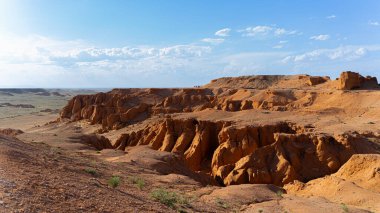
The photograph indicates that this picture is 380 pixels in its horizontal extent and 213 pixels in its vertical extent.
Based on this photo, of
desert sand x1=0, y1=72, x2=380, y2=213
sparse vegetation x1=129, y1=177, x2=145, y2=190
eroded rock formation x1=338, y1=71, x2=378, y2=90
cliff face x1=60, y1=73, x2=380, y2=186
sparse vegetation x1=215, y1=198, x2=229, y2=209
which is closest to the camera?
desert sand x1=0, y1=72, x2=380, y2=213

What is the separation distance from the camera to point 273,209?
513 inches

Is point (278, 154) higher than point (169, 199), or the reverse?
point (169, 199)

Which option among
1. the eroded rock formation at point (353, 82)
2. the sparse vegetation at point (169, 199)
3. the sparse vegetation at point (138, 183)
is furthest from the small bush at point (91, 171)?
the eroded rock formation at point (353, 82)

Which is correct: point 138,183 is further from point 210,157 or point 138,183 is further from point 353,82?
point 353,82

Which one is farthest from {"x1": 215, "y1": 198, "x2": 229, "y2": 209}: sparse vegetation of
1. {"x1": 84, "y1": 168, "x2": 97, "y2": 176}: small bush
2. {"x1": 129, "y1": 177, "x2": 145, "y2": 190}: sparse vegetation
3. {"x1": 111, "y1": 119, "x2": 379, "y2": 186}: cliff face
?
{"x1": 111, "y1": 119, "x2": 379, "y2": 186}: cliff face

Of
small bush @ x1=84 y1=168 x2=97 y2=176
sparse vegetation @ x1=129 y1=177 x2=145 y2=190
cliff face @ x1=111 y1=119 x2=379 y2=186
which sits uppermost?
small bush @ x1=84 y1=168 x2=97 y2=176

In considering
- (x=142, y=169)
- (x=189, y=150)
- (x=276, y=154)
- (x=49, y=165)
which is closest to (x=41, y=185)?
(x=49, y=165)

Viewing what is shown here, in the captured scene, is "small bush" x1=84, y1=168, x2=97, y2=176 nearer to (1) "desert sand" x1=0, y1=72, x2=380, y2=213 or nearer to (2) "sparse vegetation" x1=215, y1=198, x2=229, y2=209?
(1) "desert sand" x1=0, y1=72, x2=380, y2=213

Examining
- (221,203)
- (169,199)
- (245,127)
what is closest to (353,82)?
(245,127)

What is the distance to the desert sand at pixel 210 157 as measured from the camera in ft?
35.1

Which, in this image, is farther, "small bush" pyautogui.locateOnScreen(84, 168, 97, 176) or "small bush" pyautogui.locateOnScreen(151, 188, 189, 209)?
"small bush" pyautogui.locateOnScreen(84, 168, 97, 176)

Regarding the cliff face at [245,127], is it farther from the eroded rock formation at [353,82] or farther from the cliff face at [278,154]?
the eroded rock formation at [353,82]

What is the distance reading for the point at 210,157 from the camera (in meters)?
32.9

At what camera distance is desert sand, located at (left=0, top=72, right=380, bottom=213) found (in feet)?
35.1
